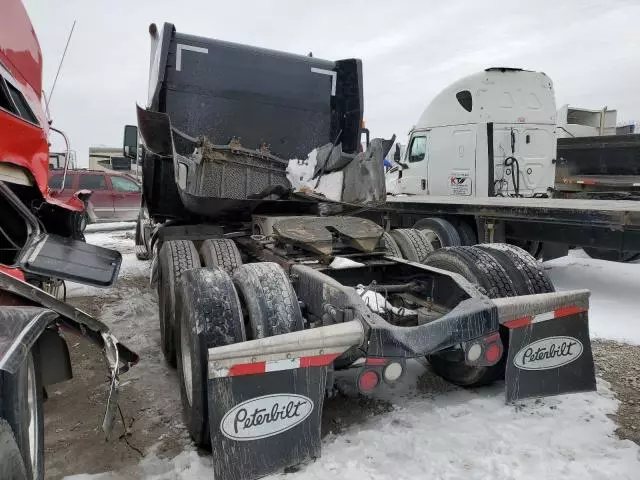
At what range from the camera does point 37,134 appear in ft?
12.9

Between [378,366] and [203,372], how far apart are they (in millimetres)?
967

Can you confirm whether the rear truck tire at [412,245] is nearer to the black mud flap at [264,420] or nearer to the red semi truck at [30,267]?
the black mud flap at [264,420]

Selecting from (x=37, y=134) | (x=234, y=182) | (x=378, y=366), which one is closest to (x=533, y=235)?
(x=234, y=182)

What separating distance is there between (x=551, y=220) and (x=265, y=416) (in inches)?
187

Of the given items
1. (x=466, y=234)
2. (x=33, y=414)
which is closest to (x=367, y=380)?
(x=33, y=414)

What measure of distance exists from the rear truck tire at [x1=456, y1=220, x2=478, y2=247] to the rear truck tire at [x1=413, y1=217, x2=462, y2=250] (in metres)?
0.10

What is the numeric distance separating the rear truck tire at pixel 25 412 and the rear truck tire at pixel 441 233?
5895mm

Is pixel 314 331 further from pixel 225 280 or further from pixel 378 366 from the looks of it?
pixel 225 280

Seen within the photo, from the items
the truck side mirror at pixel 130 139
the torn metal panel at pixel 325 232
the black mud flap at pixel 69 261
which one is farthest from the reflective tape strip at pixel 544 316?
the truck side mirror at pixel 130 139

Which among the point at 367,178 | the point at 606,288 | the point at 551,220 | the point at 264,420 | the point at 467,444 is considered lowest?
the point at 467,444

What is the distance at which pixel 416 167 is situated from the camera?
1040 centimetres

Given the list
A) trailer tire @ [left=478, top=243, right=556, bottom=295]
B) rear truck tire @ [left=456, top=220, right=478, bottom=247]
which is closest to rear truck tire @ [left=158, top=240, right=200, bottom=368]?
trailer tire @ [left=478, top=243, right=556, bottom=295]

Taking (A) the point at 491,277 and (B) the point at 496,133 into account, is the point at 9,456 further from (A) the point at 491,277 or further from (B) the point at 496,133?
(B) the point at 496,133

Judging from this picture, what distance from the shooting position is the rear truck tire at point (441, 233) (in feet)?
24.3
